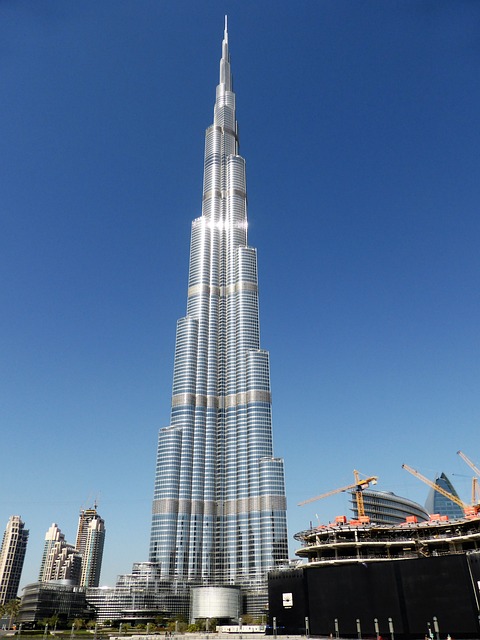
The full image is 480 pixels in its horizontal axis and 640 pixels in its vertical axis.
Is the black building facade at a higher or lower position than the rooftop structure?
lower

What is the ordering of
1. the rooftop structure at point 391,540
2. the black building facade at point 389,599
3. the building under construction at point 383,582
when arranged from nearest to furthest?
1. the black building facade at point 389,599
2. the building under construction at point 383,582
3. the rooftop structure at point 391,540

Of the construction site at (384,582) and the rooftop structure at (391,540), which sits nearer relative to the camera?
the construction site at (384,582)

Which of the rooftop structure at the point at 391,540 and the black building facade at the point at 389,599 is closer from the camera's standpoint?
the black building facade at the point at 389,599

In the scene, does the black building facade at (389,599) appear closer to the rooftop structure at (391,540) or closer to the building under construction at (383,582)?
the building under construction at (383,582)

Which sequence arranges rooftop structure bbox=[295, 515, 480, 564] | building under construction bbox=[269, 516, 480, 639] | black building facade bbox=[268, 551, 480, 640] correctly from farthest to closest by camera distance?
rooftop structure bbox=[295, 515, 480, 564] < building under construction bbox=[269, 516, 480, 639] < black building facade bbox=[268, 551, 480, 640]

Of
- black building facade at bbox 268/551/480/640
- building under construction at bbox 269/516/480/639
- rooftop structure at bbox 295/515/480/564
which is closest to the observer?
black building facade at bbox 268/551/480/640

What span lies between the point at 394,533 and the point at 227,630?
70.2 metres

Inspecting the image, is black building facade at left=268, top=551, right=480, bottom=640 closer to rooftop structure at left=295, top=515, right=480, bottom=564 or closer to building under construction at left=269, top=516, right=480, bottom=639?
building under construction at left=269, top=516, right=480, bottom=639

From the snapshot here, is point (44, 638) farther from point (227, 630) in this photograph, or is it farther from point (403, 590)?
point (403, 590)

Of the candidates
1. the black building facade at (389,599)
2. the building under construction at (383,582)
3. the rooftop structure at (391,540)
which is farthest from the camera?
the rooftop structure at (391,540)

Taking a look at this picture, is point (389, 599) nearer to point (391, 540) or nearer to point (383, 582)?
point (383, 582)

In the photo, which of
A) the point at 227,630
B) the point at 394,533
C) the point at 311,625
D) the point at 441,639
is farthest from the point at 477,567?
the point at 227,630

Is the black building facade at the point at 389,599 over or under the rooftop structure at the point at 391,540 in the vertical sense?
under

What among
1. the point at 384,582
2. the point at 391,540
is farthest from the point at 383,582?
the point at 391,540
